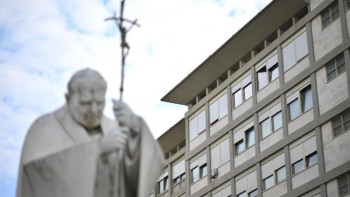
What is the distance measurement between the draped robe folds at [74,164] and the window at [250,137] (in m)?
50.0

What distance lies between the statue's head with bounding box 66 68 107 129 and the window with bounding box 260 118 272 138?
158 ft

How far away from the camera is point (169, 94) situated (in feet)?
219

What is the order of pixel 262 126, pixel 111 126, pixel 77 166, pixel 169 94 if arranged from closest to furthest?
1. pixel 77 166
2. pixel 111 126
3. pixel 262 126
4. pixel 169 94

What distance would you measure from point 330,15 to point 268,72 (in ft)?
21.9

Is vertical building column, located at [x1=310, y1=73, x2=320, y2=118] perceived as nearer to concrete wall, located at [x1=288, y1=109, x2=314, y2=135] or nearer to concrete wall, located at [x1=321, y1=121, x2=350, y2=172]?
concrete wall, located at [x1=288, y1=109, x2=314, y2=135]

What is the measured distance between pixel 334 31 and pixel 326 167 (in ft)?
26.7

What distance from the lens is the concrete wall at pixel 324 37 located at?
5034cm

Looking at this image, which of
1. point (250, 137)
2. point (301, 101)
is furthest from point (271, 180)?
point (301, 101)

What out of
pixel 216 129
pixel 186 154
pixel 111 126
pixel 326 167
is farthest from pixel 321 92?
pixel 111 126

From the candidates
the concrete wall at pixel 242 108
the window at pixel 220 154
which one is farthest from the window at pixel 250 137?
the window at pixel 220 154

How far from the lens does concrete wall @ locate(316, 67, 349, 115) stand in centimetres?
4869

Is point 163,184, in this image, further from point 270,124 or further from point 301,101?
point 301,101

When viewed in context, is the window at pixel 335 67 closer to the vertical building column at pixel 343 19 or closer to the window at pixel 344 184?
the vertical building column at pixel 343 19

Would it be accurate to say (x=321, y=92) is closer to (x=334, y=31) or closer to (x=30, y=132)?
(x=334, y=31)
